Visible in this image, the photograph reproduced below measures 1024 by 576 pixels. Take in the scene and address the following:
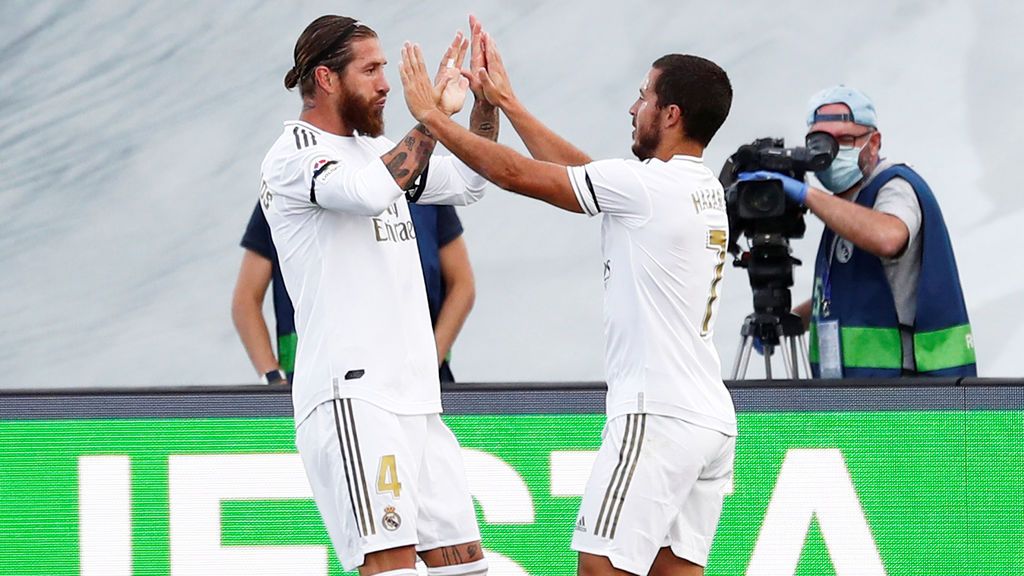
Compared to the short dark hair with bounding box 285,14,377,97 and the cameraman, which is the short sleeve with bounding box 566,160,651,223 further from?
the cameraman

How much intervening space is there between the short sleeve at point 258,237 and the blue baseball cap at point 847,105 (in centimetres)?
179

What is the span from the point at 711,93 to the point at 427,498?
118 cm

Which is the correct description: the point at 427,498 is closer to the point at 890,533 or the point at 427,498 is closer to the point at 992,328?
the point at 890,533

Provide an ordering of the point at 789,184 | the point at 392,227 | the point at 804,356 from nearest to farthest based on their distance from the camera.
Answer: the point at 392,227, the point at 789,184, the point at 804,356

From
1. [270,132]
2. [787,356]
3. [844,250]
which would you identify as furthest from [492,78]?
[270,132]

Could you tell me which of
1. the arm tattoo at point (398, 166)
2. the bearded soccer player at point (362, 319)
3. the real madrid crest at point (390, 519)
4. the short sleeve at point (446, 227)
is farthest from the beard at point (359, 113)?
the short sleeve at point (446, 227)

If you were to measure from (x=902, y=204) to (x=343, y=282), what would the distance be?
1.93 meters

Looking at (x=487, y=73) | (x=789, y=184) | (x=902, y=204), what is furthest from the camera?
(x=789, y=184)

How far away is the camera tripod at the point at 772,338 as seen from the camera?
505 cm

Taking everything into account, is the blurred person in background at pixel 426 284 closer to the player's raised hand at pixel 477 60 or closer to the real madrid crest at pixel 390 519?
the player's raised hand at pixel 477 60

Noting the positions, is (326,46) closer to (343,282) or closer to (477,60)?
(477,60)

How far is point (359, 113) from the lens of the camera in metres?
3.68

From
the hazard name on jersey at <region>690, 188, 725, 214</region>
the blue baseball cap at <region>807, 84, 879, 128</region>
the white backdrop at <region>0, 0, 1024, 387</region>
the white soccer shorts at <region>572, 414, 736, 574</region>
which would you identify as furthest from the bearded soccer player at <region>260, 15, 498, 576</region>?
the white backdrop at <region>0, 0, 1024, 387</region>

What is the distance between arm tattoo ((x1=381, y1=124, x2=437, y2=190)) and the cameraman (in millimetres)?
1540
